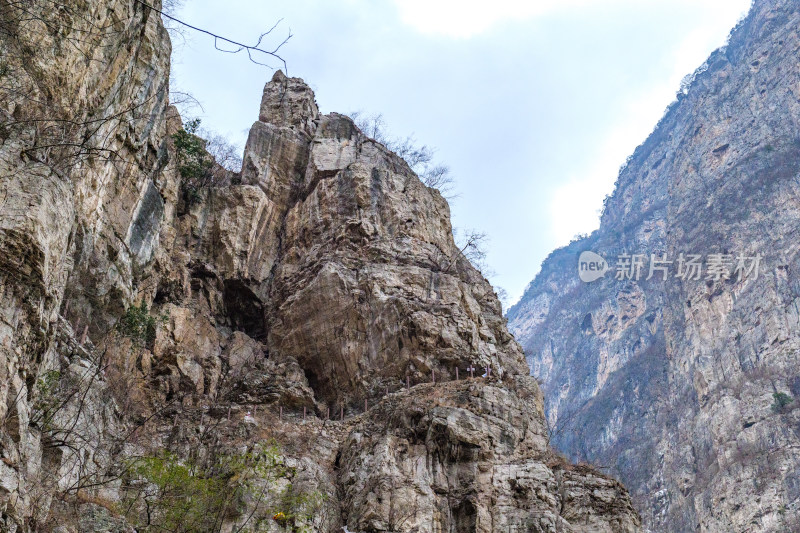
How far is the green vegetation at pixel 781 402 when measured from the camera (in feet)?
165

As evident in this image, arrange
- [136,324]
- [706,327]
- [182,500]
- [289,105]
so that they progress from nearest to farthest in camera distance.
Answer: [182,500]
[136,324]
[289,105]
[706,327]

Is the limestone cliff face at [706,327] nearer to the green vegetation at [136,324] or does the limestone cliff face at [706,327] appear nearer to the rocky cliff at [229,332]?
the rocky cliff at [229,332]

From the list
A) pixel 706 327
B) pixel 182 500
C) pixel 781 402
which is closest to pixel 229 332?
pixel 182 500

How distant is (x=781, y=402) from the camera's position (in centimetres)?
5050

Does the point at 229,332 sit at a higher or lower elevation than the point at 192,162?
lower

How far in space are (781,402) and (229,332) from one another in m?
39.2

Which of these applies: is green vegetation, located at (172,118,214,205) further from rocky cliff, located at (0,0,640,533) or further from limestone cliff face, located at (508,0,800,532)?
limestone cliff face, located at (508,0,800,532)

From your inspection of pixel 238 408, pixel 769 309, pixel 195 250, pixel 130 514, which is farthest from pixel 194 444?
pixel 769 309

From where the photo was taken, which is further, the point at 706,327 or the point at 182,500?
the point at 706,327

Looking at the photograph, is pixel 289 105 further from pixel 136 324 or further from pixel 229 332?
pixel 136 324

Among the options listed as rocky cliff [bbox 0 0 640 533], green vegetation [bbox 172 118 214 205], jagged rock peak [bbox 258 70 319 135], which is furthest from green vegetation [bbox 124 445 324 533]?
jagged rock peak [bbox 258 70 319 135]

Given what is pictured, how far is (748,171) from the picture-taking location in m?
74.0

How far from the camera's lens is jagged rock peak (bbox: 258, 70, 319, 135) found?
33.5 m

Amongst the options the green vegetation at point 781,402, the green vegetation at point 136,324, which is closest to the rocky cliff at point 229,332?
the green vegetation at point 136,324
